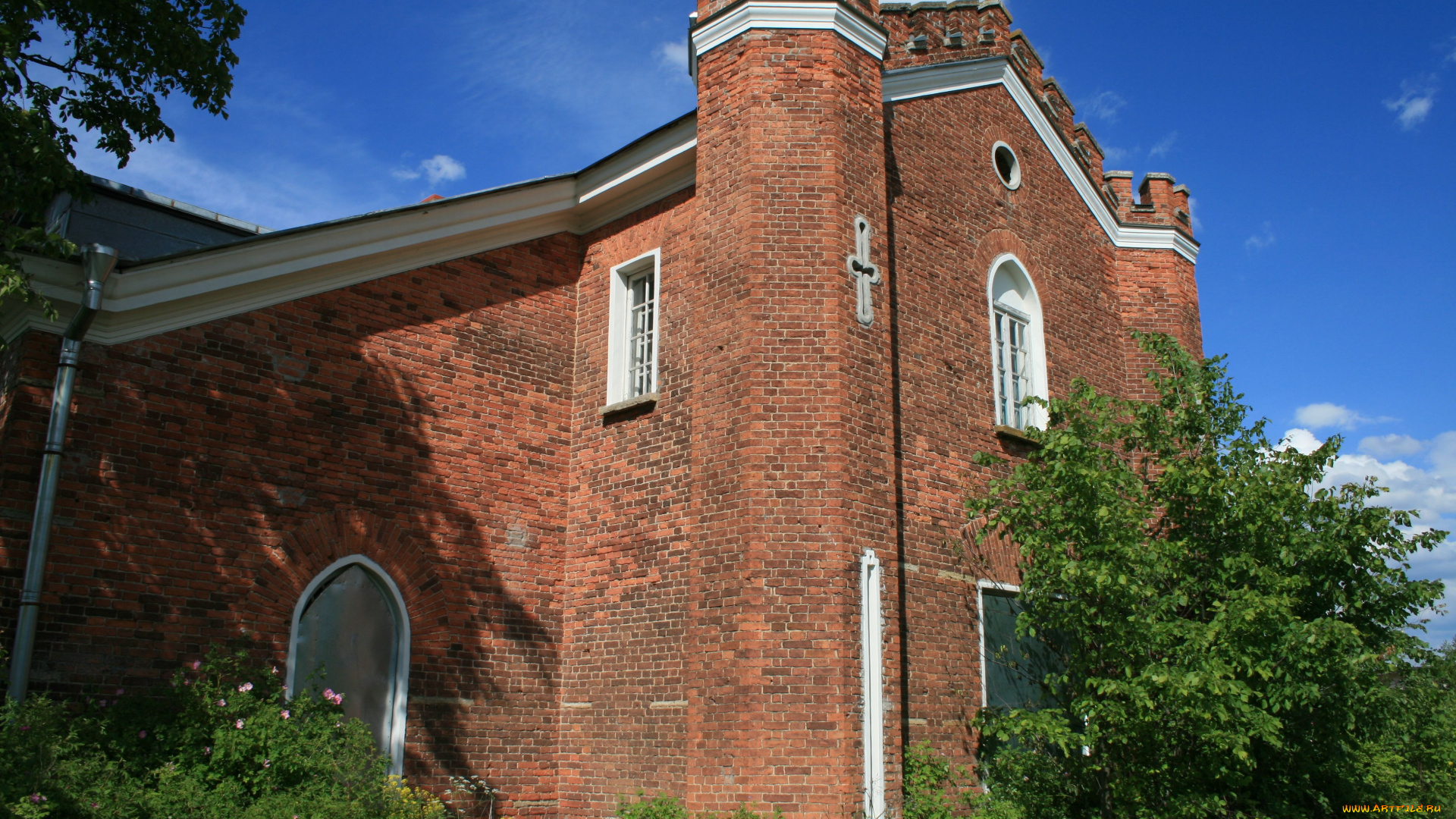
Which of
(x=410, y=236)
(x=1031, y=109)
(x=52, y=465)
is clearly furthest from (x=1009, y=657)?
(x=52, y=465)

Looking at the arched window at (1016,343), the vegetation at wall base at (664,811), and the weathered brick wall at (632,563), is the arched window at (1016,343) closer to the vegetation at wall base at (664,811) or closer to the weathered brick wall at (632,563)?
the weathered brick wall at (632,563)

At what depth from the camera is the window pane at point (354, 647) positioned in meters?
9.07

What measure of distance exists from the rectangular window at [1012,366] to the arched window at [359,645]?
259 inches

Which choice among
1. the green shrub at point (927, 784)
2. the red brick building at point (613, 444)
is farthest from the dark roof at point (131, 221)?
the green shrub at point (927, 784)

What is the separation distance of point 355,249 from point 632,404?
9.85ft

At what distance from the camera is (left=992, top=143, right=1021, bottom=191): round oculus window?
12.8 meters

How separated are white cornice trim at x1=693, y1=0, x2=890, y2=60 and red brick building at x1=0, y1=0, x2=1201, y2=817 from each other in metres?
0.02

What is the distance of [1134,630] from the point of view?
8359 mm

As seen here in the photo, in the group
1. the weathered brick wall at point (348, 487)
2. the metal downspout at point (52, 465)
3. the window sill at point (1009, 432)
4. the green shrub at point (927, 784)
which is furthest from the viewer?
the window sill at point (1009, 432)

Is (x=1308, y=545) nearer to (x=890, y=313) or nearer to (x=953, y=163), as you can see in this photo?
(x=890, y=313)

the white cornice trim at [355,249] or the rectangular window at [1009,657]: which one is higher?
the white cornice trim at [355,249]

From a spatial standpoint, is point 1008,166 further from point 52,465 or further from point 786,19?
point 52,465

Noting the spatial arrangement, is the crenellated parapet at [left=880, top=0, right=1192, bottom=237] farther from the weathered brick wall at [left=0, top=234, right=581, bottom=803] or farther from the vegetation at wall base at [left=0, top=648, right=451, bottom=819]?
the vegetation at wall base at [left=0, top=648, right=451, bottom=819]

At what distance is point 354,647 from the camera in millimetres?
9297
